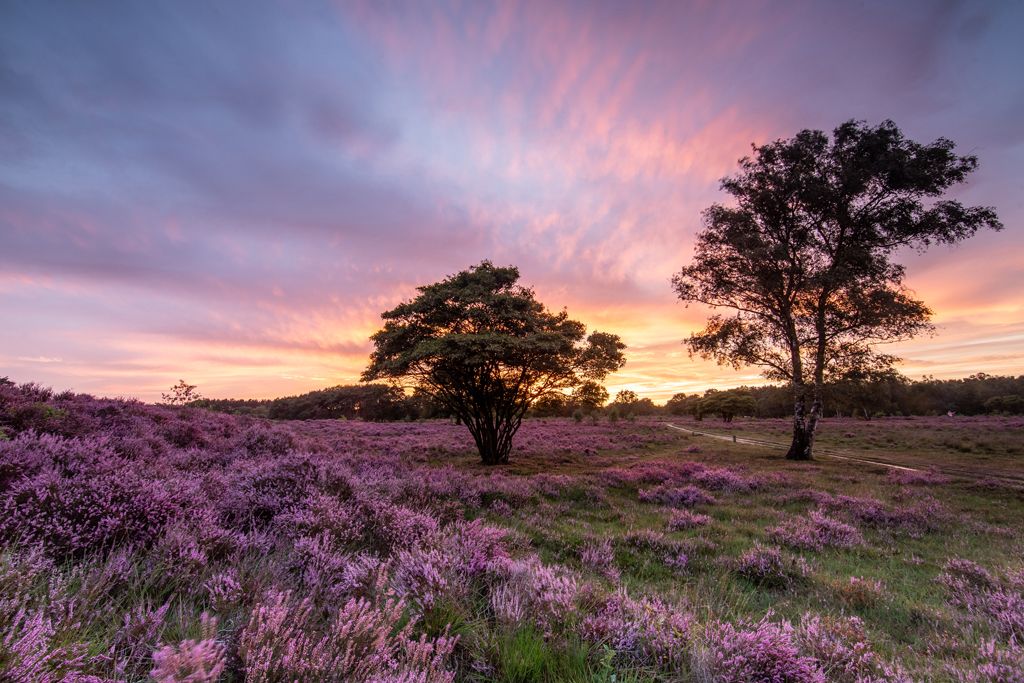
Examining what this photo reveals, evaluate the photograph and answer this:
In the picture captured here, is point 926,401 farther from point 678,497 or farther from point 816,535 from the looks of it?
point 816,535

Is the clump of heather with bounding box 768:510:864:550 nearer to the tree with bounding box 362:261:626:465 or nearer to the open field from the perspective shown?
the tree with bounding box 362:261:626:465

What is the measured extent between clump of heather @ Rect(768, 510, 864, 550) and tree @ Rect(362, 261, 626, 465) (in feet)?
32.3

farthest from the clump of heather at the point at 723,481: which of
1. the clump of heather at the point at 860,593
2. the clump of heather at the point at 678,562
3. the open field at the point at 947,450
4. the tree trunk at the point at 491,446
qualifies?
the open field at the point at 947,450

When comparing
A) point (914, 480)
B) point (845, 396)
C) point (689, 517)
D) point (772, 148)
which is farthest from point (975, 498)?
point (772, 148)

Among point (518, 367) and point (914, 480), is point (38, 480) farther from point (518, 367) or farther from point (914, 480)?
point (914, 480)

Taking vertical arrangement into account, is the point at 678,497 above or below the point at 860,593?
below

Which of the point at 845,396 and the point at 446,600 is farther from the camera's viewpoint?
the point at 845,396

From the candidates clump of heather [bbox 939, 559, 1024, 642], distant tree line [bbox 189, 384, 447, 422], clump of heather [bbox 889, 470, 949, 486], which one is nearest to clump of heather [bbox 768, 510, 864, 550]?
clump of heather [bbox 939, 559, 1024, 642]

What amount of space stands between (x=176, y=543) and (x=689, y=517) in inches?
388

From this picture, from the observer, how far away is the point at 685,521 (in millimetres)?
9578

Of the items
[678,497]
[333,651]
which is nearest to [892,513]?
[678,497]

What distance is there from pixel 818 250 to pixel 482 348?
20402 millimetres

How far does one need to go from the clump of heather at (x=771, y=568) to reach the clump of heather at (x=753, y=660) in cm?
373

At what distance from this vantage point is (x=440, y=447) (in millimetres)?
25844
